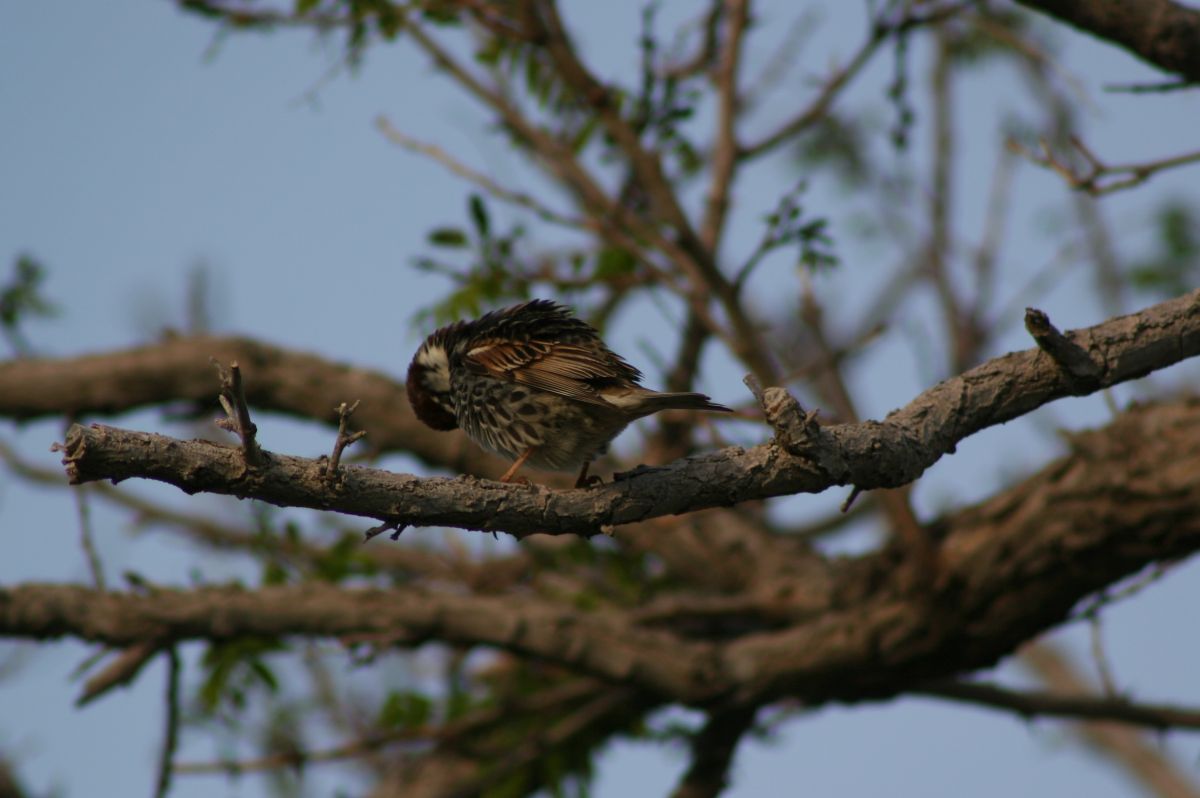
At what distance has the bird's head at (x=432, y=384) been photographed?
6133mm

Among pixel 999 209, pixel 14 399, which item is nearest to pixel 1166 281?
pixel 999 209

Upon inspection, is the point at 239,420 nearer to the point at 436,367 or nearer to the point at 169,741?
the point at 436,367

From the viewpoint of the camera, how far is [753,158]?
813 centimetres

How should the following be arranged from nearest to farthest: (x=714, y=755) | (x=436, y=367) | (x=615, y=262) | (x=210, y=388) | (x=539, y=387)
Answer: (x=539, y=387), (x=436, y=367), (x=714, y=755), (x=615, y=262), (x=210, y=388)

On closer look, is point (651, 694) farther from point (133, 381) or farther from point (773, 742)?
point (133, 381)

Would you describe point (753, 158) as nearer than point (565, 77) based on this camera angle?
No

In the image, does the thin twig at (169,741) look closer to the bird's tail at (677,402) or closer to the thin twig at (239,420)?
the bird's tail at (677,402)

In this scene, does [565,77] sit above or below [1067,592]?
above

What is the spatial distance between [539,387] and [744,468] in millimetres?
1691

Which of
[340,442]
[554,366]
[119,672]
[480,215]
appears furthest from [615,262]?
[340,442]

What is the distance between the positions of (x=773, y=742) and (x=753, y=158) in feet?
12.9

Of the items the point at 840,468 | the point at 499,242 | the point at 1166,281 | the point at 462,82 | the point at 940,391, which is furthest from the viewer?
the point at 1166,281

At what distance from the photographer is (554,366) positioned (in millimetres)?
5250

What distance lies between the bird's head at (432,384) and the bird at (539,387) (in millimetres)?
11
